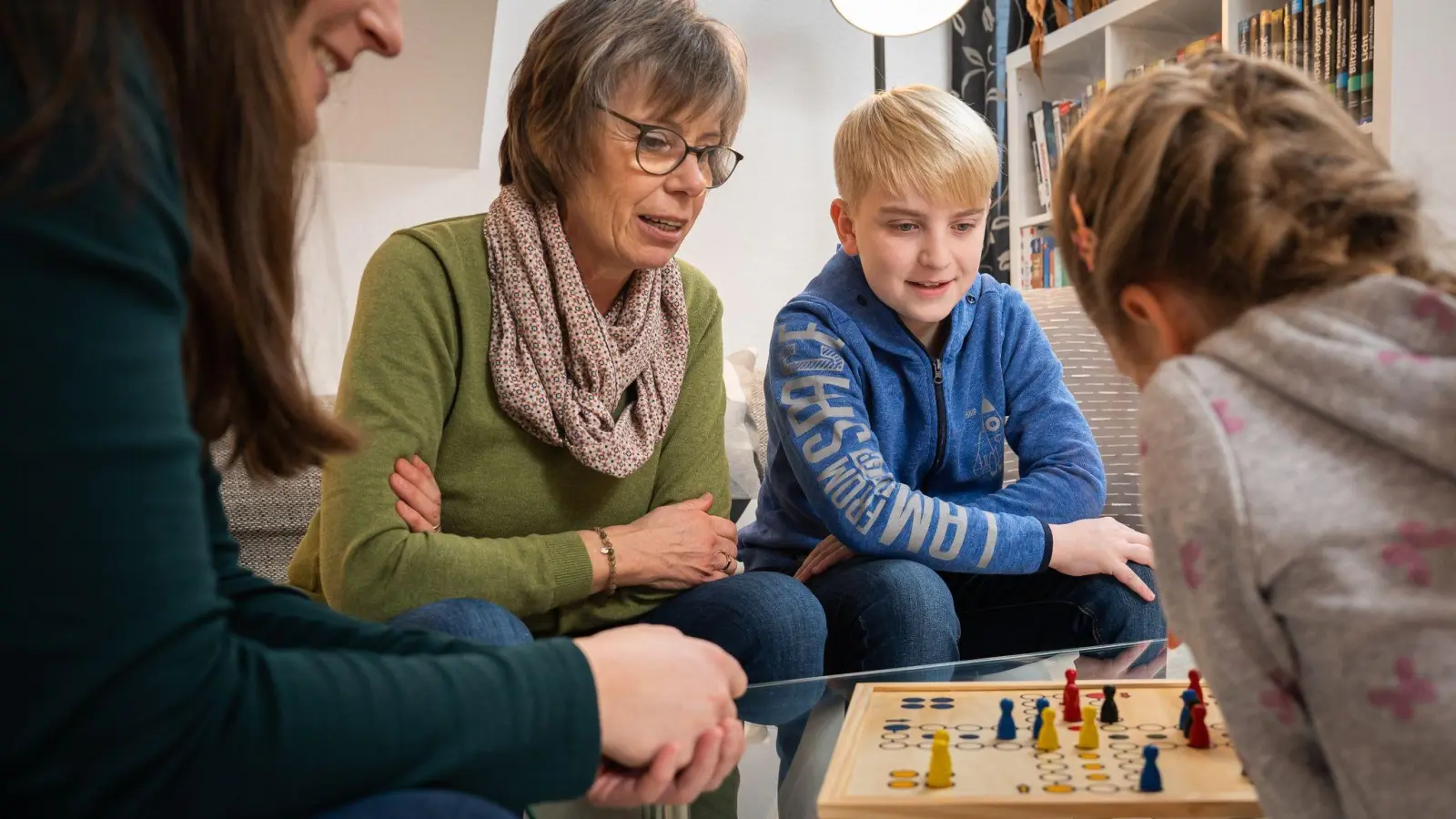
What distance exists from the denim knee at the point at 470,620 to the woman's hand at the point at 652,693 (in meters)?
0.44

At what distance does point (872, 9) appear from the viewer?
2555 mm

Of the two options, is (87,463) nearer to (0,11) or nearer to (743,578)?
(0,11)

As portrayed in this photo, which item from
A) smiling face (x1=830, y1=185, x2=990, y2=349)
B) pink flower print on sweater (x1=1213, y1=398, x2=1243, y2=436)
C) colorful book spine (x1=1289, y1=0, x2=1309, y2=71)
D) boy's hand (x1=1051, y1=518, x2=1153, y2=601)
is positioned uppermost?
colorful book spine (x1=1289, y1=0, x2=1309, y2=71)

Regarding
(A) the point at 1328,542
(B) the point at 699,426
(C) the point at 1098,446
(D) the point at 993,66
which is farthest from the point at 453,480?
(D) the point at 993,66

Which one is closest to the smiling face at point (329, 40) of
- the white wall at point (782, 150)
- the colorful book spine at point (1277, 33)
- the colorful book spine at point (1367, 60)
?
the colorful book spine at point (1367, 60)

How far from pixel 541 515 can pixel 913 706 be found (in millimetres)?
569

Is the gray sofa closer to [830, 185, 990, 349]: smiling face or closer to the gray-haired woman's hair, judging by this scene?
[830, 185, 990, 349]: smiling face

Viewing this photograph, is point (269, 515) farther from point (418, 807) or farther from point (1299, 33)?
point (1299, 33)

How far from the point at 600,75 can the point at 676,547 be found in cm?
54

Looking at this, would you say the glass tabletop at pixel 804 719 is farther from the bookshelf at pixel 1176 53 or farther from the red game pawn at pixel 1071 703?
the bookshelf at pixel 1176 53

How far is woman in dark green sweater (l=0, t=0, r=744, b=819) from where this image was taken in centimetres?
46

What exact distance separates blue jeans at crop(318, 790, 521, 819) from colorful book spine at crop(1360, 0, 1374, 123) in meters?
1.97

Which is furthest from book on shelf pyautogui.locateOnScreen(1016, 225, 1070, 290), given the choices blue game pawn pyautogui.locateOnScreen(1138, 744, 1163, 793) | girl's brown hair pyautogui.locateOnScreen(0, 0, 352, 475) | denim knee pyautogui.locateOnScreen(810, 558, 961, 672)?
girl's brown hair pyautogui.locateOnScreen(0, 0, 352, 475)

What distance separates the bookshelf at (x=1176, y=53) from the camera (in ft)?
6.33
